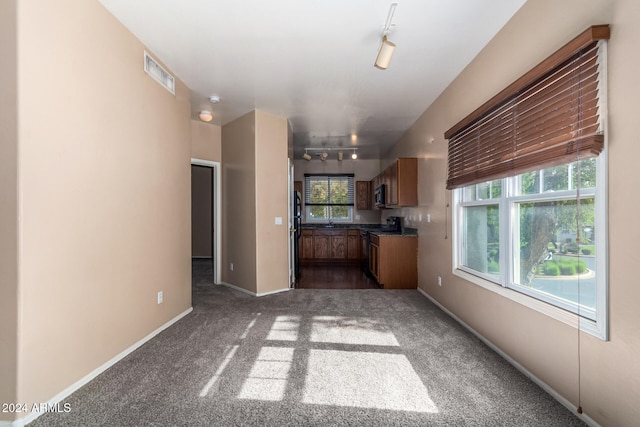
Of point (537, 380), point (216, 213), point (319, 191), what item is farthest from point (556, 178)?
point (319, 191)

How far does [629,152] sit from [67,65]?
313cm

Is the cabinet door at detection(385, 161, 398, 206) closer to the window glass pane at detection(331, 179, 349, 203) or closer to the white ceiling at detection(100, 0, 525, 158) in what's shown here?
the white ceiling at detection(100, 0, 525, 158)

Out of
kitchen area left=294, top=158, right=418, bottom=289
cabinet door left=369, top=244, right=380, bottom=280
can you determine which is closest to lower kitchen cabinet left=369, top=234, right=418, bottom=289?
kitchen area left=294, top=158, right=418, bottom=289

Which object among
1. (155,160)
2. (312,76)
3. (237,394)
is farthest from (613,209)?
(155,160)

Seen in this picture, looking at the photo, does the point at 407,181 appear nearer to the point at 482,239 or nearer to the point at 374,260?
the point at 374,260

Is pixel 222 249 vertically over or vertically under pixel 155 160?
under

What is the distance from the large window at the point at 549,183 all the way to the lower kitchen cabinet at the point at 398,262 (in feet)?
5.48

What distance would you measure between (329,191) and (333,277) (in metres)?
2.80

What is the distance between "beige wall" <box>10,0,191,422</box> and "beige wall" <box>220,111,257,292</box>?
4.35 ft

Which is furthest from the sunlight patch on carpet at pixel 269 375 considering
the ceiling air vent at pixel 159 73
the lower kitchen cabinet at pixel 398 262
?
the ceiling air vent at pixel 159 73

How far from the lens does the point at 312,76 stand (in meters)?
2.98

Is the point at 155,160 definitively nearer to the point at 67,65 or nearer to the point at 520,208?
the point at 67,65

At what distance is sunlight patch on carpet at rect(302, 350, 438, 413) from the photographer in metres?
1.70

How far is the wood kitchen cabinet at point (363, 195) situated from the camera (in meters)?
7.25
